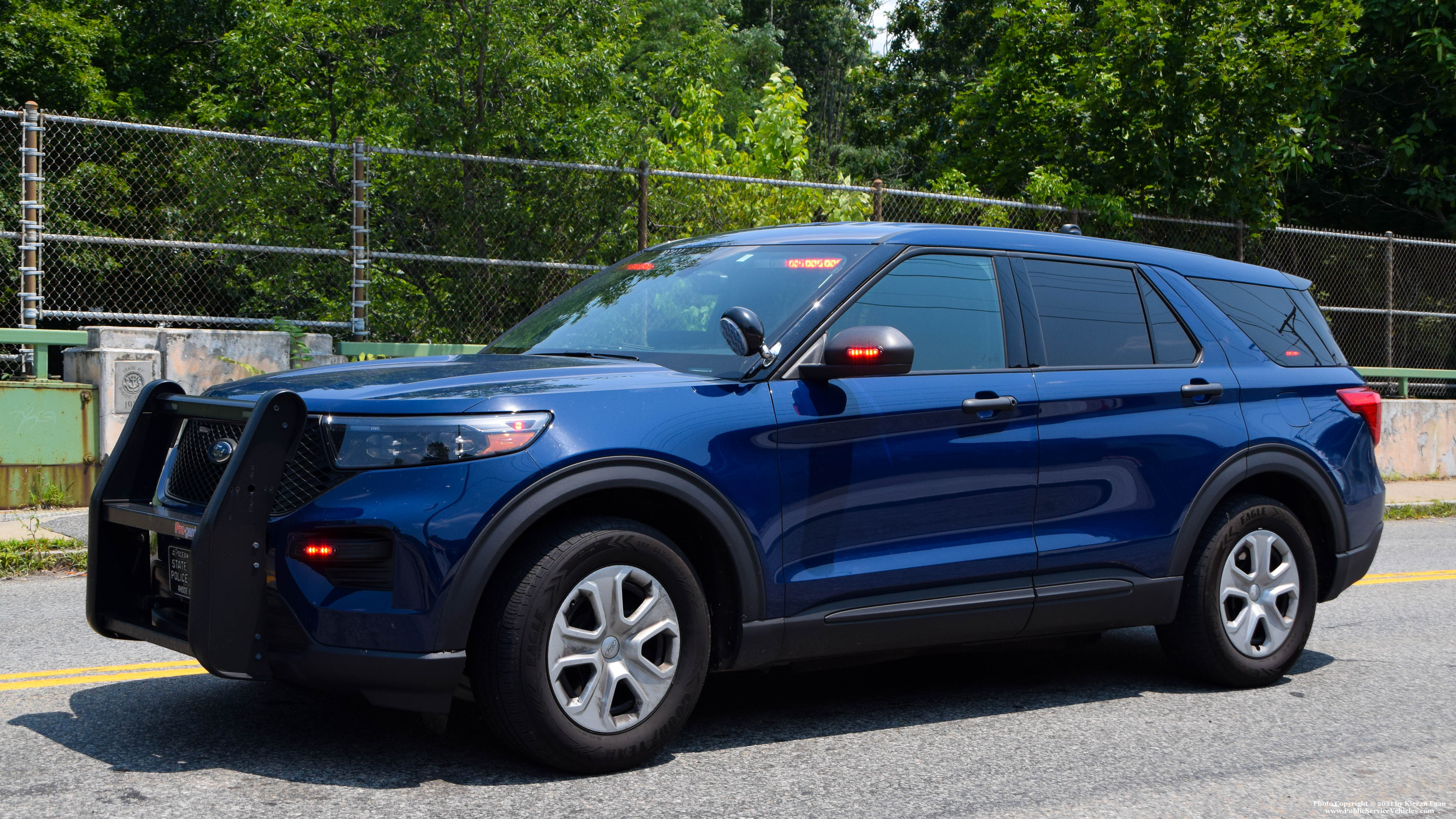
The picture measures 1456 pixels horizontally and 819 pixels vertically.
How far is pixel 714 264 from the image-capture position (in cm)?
546

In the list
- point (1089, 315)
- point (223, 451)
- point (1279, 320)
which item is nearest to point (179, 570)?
point (223, 451)

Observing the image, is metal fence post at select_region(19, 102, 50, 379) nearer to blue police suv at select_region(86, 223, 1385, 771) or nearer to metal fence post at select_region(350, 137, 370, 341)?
metal fence post at select_region(350, 137, 370, 341)

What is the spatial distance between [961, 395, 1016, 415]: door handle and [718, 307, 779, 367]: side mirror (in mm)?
785

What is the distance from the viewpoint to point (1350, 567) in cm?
627

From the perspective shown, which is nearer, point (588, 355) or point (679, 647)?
point (679, 647)

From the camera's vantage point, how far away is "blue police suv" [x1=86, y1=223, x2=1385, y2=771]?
13.2ft

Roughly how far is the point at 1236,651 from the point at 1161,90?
41.0 ft

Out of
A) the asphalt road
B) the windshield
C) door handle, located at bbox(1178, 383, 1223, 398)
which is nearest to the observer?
the asphalt road

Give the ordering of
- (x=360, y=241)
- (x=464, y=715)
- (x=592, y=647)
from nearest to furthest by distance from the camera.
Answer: (x=592, y=647), (x=464, y=715), (x=360, y=241)

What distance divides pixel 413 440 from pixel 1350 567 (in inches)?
173

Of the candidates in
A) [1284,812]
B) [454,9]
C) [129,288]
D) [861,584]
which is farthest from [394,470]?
[454,9]

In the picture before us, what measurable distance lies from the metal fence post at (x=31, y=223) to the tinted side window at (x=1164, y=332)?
26.4ft

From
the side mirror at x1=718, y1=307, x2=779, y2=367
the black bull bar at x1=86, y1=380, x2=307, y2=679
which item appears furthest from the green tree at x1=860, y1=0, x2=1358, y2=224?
the black bull bar at x1=86, y1=380, x2=307, y2=679

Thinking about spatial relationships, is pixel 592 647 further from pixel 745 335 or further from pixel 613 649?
pixel 745 335
